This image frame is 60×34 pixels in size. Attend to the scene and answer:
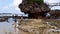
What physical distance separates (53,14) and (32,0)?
14523 millimetres

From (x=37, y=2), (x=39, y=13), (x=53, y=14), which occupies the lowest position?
(x=53, y=14)

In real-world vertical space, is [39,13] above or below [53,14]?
above

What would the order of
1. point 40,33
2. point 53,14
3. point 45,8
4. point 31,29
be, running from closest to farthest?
point 40,33
point 31,29
point 45,8
point 53,14

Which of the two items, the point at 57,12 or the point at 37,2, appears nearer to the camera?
the point at 37,2

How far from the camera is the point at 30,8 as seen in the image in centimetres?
2127

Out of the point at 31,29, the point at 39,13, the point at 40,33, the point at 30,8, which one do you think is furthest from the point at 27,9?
the point at 40,33

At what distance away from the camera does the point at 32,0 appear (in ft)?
67.2

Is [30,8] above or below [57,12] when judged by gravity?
above

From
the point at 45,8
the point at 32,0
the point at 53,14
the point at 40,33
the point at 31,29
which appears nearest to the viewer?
the point at 40,33

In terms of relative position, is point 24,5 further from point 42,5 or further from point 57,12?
point 57,12

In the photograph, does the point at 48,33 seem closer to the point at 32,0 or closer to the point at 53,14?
the point at 32,0

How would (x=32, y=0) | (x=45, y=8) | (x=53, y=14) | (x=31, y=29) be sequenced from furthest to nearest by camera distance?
(x=53, y=14), (x=45, y=8), (x=32, y=0), (x=31, y=29)

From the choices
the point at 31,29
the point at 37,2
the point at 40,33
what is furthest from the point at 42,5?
the point at 40,33

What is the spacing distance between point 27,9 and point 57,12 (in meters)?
15.1
